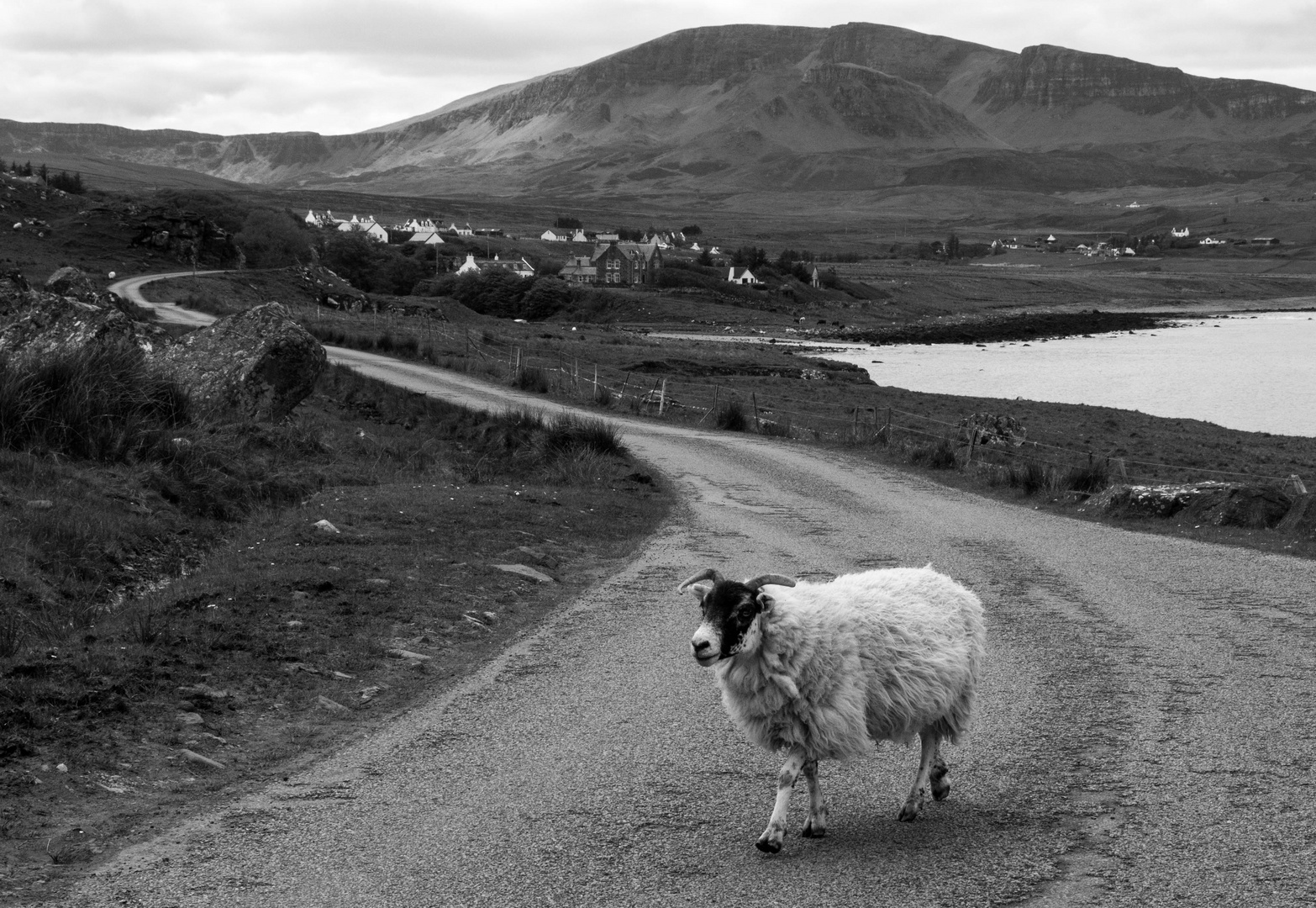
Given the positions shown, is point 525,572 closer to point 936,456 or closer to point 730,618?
→ point 730,618

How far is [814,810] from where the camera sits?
7.91 m

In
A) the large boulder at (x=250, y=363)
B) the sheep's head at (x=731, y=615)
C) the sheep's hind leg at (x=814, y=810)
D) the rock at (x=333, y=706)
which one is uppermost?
the sheep's head at (x=731, y=615)

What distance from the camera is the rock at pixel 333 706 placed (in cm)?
1059

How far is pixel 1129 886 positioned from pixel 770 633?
2570mm

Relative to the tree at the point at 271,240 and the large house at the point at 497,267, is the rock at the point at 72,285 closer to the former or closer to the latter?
the tree at the point at 271,240

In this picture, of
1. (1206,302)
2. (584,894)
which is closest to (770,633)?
(584,894)

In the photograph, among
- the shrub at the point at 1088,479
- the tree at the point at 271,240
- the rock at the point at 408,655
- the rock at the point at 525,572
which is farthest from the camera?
the tree at the point at 271,240

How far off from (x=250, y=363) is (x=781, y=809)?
63.9 ft

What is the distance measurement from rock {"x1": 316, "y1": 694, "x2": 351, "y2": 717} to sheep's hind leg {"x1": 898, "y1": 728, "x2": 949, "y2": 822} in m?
4.83

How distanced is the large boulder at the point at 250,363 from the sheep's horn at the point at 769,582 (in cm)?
1740

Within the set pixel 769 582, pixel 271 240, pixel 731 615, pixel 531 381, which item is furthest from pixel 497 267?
pixel 731 615


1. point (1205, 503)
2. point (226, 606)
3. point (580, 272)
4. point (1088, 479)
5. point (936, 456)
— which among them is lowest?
point (936, 456)

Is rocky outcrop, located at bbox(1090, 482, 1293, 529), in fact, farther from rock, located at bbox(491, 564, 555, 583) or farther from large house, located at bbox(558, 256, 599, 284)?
large house, located at bbox(558, 256, 599, 284)

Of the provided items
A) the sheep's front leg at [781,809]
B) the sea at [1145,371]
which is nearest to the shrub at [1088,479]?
the sheep's front leg at [781,809]
